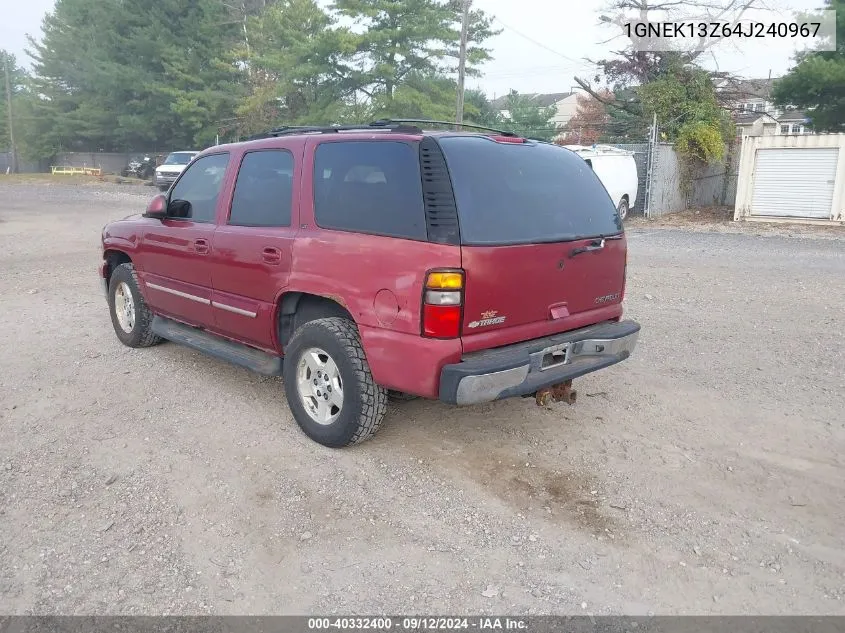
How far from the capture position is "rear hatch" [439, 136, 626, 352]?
358cm

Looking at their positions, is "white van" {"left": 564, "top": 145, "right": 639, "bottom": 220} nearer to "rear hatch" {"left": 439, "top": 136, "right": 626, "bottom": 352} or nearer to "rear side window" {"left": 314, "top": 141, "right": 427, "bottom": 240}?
"rear hatch" {"left": 439, "top": 136, "right": 626, "bottom": 352}

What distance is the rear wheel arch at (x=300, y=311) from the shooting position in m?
4.13

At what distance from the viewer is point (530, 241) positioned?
12.4 feet

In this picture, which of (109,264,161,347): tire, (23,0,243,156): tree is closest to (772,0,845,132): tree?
(109,264,161,347): tire

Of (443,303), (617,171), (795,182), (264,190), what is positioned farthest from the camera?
(617,171)

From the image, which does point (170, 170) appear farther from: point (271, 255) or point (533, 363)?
point (533, 363)

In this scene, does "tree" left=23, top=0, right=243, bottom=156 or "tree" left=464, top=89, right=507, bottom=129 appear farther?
"tree" left=464, top=89, right=507, bottom=129

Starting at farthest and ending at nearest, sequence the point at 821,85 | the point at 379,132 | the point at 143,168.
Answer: the point at 143,168 < the point at 821,85 < the point at 379,132

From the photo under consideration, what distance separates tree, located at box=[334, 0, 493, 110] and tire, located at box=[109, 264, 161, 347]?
24.5m

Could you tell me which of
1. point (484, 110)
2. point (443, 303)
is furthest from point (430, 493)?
point (484, 110)

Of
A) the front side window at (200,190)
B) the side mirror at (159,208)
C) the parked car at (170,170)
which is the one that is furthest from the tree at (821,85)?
the parked car at (170,170)

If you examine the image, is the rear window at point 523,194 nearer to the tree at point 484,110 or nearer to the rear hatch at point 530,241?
the rear hatch at point 530,241

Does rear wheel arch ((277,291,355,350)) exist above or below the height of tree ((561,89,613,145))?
below

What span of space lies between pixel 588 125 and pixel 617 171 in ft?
59.0
